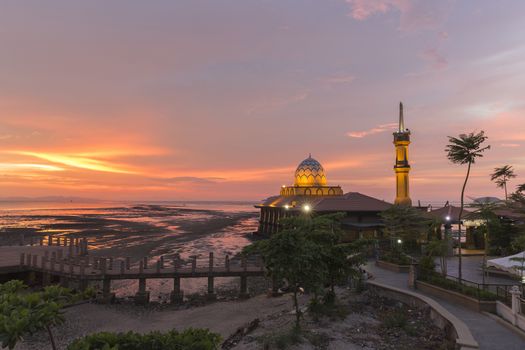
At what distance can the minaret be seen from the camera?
59906 mm

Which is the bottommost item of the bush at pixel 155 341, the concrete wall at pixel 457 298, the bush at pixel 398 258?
the concrete wall at pixel 457 298

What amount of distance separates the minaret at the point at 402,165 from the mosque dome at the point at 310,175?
14.6m

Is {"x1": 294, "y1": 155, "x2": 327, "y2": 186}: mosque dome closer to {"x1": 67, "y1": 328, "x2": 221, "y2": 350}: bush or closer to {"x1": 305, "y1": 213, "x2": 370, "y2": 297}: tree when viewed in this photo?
{"x1": 305, "y1": 213, "x2": 370, "y2": 297}: tree

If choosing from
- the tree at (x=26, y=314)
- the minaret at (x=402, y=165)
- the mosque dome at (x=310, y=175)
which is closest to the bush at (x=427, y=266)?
the tree at (x=26, y=314)

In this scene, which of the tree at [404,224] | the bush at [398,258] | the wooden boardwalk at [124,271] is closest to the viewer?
the wooden boardwalk at [124,271]

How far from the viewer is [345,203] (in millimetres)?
46500

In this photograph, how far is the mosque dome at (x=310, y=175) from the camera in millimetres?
69062

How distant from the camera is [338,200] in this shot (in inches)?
1886

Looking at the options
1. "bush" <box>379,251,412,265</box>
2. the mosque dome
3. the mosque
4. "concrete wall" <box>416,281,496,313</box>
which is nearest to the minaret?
the mosque

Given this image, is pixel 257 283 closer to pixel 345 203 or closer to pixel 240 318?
pixel 240 318

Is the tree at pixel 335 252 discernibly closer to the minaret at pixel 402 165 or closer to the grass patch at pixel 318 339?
the grass patch at pixel 318 339

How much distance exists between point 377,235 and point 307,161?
3266 centimetres

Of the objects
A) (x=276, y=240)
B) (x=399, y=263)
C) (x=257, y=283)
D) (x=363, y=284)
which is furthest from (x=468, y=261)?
(x=276, y=240)

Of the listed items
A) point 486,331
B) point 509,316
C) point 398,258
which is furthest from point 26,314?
point 398,258
